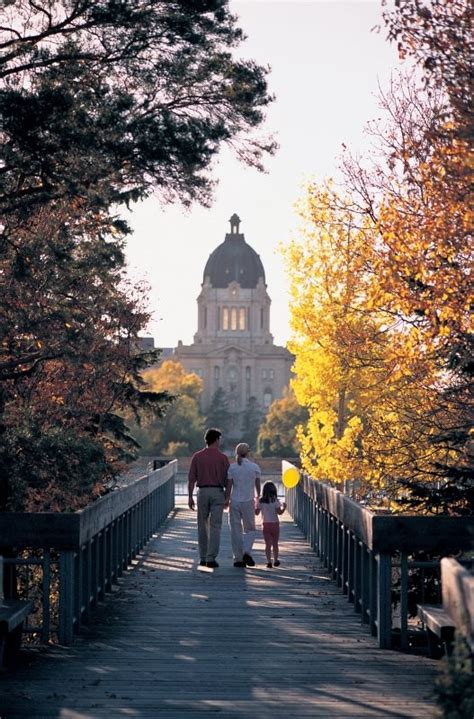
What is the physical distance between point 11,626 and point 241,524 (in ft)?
31.1

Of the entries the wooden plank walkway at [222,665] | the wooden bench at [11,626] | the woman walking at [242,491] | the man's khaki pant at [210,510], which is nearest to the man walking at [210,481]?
the man's khaki pant at [210,510]

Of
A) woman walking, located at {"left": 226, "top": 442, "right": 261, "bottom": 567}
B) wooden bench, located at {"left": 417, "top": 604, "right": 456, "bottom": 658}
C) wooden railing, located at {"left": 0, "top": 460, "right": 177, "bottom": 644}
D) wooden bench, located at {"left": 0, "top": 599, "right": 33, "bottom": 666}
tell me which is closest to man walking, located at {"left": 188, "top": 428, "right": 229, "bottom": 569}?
woman walking, located at {"left": 226, "top": 442, "right": 261, "bottom": 567}

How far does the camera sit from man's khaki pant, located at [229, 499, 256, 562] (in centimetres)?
1894

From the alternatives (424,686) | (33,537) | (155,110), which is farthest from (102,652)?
(155,110)

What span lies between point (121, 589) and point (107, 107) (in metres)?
5.59

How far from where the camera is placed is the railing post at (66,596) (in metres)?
12.0

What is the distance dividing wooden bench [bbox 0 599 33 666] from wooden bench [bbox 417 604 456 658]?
289 centimetres

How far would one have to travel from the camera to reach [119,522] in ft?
59.6

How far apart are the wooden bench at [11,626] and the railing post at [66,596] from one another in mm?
729

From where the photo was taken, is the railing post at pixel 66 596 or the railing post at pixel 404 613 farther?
the railing post at pixel 66 596

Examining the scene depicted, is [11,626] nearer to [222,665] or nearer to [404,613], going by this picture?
[222,665]

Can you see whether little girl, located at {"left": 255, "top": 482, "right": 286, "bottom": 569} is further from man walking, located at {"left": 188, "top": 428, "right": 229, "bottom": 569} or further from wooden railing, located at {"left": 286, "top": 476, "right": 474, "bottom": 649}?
wooden railing, located at {"left": 286, "top": 476, "right": 474, "bottom": 649}

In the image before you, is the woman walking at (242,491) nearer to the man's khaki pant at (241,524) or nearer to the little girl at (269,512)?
the man's khaki pant at (241,524)

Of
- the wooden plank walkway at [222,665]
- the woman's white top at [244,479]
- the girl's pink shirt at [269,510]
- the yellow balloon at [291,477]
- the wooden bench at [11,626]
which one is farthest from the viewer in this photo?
the yellow balloon at [291,477]
